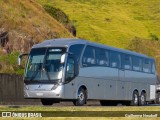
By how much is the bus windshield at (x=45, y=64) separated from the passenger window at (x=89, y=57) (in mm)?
1512

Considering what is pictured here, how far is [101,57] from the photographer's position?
28.3 meters

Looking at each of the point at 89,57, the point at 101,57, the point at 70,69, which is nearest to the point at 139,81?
the point at 101,57

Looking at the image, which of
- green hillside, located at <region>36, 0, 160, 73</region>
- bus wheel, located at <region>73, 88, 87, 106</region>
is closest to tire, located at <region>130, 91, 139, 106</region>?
bus wheel, located at <region>73, 88, 87, 106</region>

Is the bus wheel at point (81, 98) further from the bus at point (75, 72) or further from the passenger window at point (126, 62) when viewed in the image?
the passenger window at point (126, 62)

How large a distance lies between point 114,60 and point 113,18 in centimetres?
8096

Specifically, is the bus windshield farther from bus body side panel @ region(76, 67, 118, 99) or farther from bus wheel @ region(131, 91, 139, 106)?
bus wheel @ region(131, 91, 139, 106)

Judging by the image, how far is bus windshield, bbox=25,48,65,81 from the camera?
82.5 ft

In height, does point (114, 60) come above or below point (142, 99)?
above

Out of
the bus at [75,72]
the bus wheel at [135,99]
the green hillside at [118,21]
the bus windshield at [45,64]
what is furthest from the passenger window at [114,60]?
the green hillside at [118,21]

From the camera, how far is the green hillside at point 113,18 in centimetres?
9681

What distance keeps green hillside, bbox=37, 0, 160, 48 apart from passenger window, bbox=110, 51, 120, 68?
61456 mm

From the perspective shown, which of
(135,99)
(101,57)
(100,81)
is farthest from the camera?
(135,99)

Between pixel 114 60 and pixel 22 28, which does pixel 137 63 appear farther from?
pixel 22 28

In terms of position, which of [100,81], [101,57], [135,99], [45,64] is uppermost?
[101,57]
